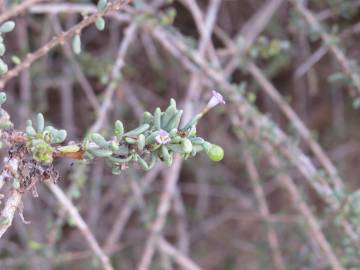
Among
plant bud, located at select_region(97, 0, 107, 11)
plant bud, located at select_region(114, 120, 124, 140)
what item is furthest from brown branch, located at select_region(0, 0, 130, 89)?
plant bud, located at select_region(114, 120, 124, 140)

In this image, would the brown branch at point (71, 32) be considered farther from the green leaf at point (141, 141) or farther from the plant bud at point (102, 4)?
the green leaf at point (141, 141)

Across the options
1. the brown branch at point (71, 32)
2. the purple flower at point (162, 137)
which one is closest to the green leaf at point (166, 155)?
the purple flower at point (162, 137)

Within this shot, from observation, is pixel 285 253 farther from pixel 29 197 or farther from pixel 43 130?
pixel 43 130

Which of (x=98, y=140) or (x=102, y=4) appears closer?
(x=98, y=140)

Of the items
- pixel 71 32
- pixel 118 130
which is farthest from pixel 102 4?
pixel 118 130

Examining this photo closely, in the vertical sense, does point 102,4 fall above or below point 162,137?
above

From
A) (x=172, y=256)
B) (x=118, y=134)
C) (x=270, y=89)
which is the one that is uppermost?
(x=270, y=89)

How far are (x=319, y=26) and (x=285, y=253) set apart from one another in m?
0.99

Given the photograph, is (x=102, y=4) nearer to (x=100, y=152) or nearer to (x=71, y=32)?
(x=71, y=32)

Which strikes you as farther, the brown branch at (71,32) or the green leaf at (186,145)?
the brown branch at (71,32)

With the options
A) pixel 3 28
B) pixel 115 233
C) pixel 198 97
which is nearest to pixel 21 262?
pixel 115 233

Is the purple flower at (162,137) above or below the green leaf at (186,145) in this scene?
above

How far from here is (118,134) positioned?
33.2 inches

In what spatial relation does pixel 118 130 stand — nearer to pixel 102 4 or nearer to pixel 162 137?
pixel 162 137
